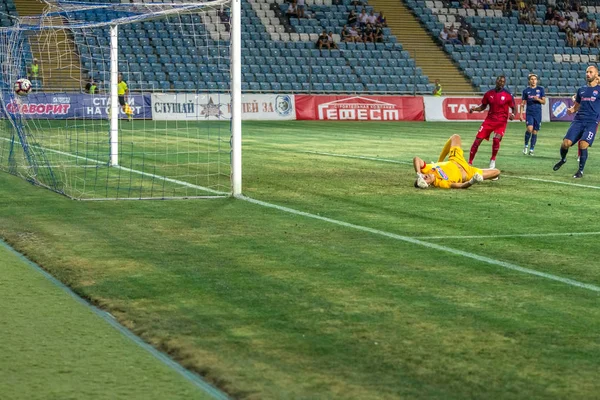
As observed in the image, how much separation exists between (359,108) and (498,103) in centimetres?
2092

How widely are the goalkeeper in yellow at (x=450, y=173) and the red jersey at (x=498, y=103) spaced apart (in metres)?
4.18

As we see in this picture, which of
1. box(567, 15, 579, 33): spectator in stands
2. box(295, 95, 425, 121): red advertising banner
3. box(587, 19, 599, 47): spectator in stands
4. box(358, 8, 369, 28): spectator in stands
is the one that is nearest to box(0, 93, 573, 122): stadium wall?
box(295, 95, 425, 121): red advertising banner

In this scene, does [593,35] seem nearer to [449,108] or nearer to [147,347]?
[449,108]

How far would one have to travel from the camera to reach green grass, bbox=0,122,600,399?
5551 millimetres

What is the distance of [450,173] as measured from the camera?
15.4 m

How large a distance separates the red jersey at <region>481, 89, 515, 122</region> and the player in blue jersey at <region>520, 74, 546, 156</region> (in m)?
4.14

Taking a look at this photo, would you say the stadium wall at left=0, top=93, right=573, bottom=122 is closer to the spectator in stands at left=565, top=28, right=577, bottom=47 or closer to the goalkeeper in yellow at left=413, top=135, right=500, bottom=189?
the spectator in stands at left=565, top=28, right=577, bottom=47

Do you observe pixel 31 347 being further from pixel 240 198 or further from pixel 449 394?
pixel 240 198

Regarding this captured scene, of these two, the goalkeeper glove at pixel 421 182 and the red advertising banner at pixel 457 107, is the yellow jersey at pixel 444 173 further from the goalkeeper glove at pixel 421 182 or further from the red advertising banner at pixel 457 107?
the red advertising banner at pixel 457 107

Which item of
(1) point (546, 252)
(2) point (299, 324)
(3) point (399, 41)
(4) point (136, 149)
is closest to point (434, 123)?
(3) point (399, 41)

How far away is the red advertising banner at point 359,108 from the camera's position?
39562 mm

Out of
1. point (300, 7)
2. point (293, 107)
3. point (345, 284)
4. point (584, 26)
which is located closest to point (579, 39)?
point (584, 26)

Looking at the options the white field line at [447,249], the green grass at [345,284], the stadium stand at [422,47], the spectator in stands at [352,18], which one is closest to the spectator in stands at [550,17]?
the stadium stand at [422,47]

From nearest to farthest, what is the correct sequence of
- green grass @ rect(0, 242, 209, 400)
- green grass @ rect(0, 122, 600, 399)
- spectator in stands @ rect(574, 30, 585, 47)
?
green grass @ rect(0, 242, 209, 400) → green grass @ rect(0, 122, 600, 399) → spectator in stands @ rect(574, 30, 585, 47)
